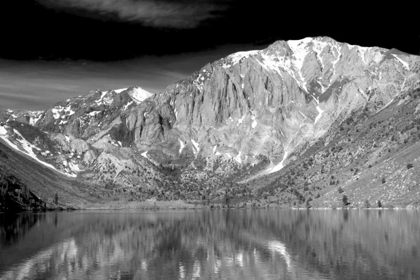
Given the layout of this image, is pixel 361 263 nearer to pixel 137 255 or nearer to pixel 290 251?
pixel 290 251

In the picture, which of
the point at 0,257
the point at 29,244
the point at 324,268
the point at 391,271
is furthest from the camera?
the point at 29,244

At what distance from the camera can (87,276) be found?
68.8m

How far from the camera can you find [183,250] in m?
97.3

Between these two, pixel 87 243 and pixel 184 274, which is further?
pixel 87 243

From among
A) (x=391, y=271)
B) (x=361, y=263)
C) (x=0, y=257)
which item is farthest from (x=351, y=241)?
(x=0, y=257)

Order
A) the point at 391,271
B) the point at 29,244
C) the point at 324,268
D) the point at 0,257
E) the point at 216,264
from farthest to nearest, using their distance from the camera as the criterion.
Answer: the point at 29,244
the point at 0,257
the point at 216,264
the point at 324,268
the point at 391,271

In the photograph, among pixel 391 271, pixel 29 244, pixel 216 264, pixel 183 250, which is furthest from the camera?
pixel 29 244

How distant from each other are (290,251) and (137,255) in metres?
27.1

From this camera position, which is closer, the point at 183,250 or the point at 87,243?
the point at 183,250

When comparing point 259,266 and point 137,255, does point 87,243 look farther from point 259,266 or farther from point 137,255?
A: point 259,266

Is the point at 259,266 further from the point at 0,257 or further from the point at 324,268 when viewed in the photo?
the point at 0,257

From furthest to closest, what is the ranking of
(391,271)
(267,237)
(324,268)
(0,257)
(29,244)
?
(267,237) < (29,244) < (0,257) < (324,268) < (391,271)

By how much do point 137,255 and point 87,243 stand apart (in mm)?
25459

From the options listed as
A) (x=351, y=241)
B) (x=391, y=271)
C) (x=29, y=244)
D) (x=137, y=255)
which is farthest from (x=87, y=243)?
(x=391, y=271)
